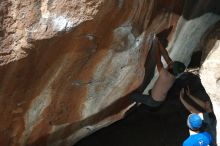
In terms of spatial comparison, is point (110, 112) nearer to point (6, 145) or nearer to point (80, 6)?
point (6, 145)

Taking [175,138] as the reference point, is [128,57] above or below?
above

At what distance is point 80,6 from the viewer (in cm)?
350

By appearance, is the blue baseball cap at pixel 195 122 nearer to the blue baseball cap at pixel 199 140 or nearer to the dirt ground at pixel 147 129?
the blue baseball cap at pixel 199 140

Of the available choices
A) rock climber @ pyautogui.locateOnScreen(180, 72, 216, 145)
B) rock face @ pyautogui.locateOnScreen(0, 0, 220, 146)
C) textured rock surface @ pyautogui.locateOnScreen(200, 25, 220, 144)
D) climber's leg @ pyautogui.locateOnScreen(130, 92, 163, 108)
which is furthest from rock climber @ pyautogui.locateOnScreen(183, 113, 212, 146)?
rock face @ pyautogui.locateOnScreen(0, 0, 220, 146)

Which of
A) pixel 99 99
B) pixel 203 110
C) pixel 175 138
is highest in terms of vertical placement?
pixel 99 99

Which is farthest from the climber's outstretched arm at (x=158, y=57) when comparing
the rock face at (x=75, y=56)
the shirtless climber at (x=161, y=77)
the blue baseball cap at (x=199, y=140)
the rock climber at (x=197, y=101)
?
the blue baseball cap at (x=199, y=140)

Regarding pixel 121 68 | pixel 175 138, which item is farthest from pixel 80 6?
pixel 175 138

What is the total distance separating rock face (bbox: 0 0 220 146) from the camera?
346 centimetres

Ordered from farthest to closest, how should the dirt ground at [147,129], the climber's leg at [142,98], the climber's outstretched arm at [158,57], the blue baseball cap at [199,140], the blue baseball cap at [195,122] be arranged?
1. the dirt ground at [147,129]
2. the climber's leg at [142,98]
3. the climber's outstretched arm at [158,57]
4. the blue baseball cap at [195,122]
5. the blue baseball cap at [199,140]

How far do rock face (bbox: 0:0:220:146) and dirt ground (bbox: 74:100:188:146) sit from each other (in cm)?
53

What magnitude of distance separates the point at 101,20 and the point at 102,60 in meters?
0.59

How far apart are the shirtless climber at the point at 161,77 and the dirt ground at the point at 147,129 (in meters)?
0.50

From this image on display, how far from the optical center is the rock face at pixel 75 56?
3455 mm

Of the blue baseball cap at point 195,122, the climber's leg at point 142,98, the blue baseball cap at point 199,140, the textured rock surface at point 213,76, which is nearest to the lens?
the textured rock surface at point 213,76
